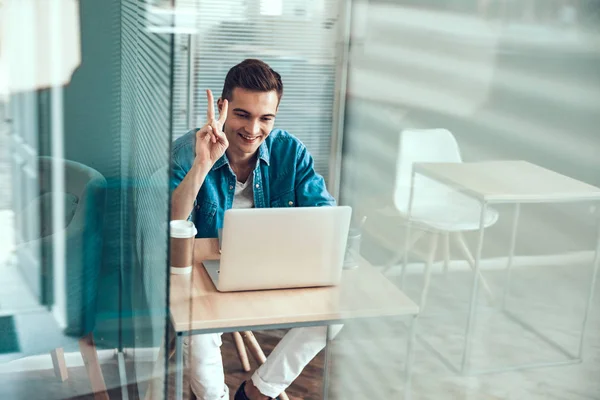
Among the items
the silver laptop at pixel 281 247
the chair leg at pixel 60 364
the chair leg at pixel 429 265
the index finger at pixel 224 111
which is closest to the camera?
the silver laptop at pixel 281 247

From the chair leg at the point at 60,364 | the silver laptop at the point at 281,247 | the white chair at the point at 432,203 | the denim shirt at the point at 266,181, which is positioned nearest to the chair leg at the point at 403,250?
the white chair at the point at 432,203

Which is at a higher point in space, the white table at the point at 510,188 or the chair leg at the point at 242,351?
the white table at the point at 510,188

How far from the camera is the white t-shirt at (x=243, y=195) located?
209 centimetres

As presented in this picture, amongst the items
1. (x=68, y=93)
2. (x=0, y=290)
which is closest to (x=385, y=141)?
(x=68, y=93)

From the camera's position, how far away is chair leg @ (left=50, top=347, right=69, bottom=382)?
2.32m

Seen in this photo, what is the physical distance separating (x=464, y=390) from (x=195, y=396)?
0.66 metres

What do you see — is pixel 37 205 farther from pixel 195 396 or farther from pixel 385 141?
pixel 385 141

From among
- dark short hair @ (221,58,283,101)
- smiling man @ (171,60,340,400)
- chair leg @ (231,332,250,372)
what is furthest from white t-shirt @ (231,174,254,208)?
chair leg @ (231,332,250,372)

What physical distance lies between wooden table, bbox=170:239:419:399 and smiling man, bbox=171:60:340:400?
0.26 metres

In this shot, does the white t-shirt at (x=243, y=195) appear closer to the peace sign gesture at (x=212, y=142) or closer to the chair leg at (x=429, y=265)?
the peace sign gesture at (x=212, y=142)

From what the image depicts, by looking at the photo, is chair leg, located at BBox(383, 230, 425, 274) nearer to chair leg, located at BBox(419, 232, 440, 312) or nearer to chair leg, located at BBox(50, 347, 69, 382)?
chair leg, located at BBox(419, 232, 440, 312)

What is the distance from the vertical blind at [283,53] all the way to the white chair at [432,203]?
3.00ft

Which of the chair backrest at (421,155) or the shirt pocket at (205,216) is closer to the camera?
the chair backrest at (421,155)

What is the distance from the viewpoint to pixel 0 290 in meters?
2.16
